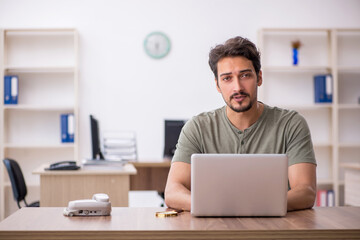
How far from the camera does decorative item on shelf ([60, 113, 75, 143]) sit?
205 inches

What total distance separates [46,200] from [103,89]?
7.40 feet

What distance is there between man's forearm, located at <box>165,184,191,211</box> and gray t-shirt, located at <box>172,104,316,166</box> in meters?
0.19

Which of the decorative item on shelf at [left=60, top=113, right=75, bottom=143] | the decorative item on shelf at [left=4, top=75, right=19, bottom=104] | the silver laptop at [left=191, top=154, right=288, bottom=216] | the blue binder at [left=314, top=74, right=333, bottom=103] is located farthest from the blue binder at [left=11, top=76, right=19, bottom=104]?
the silver laptop at [left=191, top=154, right=288, bottom=216]

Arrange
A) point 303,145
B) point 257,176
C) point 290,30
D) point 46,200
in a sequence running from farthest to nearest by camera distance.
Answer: point 290,30 < point 46,200 < point 303,145 < point 257,176

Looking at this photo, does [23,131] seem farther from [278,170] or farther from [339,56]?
[278,170]

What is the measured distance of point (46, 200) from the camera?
3.46 metres

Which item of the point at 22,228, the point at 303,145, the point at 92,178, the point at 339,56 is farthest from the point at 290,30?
the point at 22,228

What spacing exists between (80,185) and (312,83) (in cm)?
329

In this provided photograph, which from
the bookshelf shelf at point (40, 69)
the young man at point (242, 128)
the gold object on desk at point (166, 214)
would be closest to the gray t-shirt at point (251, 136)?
the young man at point (242, 128)

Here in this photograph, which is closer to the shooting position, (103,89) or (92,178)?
(92,178)

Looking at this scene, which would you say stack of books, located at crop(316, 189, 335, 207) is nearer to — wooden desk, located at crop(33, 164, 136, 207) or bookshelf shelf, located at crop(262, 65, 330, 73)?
bookshelf shelf, located at crop(262, 65, 330, 73)

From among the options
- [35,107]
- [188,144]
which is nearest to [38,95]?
[35,107]

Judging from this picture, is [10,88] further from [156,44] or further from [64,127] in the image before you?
[156,44]

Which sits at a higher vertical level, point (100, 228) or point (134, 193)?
point (100, 228)
